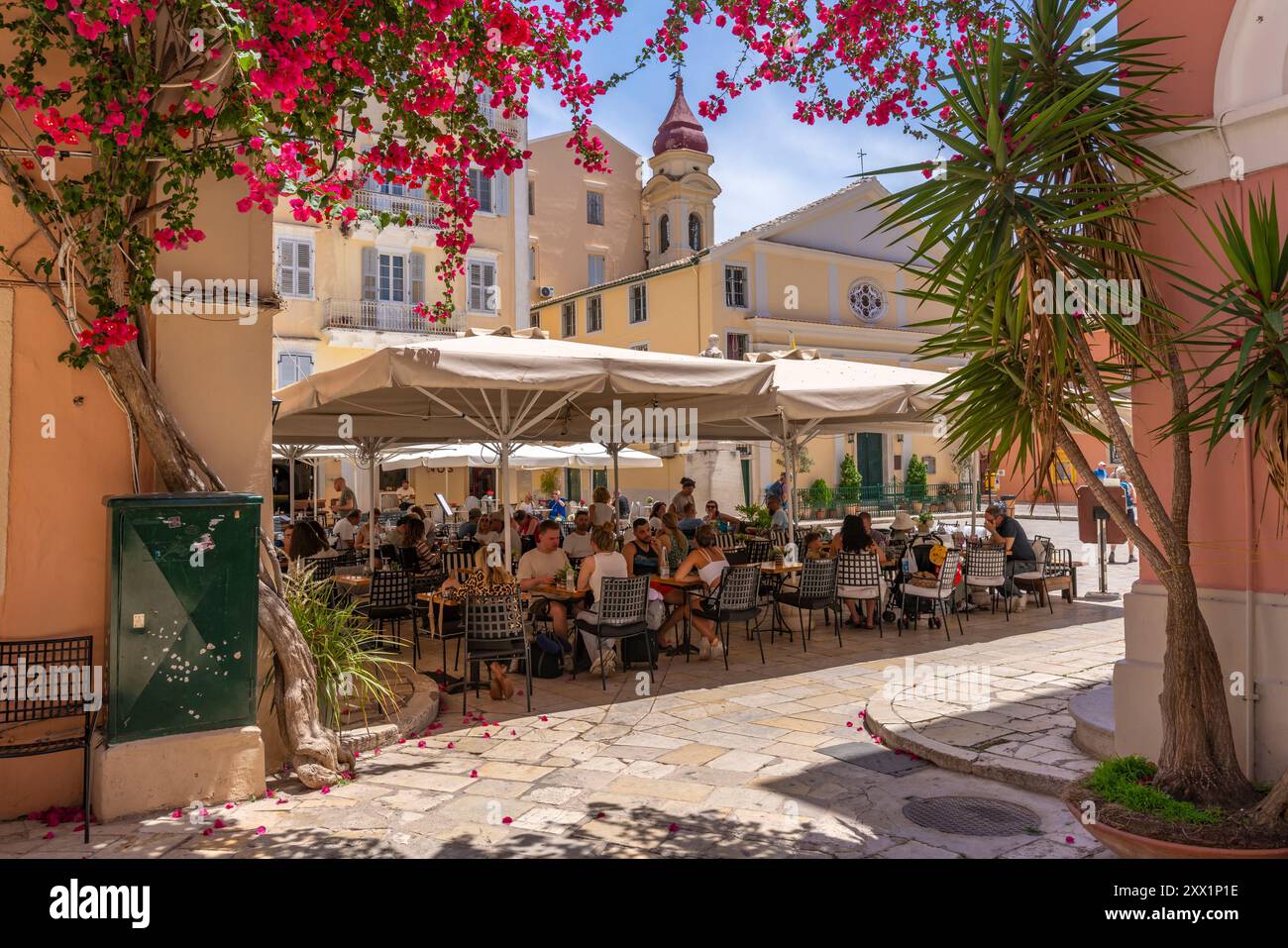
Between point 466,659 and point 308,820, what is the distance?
2.32m

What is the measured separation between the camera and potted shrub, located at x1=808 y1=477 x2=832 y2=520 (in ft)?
98.2

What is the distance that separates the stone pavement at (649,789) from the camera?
168 inches

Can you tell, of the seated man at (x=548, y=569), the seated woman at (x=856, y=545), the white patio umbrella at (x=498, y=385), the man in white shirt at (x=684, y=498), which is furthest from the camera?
the man in white shirt at (x=684, y=498)

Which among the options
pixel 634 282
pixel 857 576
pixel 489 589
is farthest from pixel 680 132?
pixel 489 589

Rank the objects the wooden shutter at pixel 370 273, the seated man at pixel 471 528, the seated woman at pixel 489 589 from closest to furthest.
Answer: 1. the seated woman at pixel 489 589
2. the seated man at pixel 471 528
3. the wooden shutter at pixel 370 273

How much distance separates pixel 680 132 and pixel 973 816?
113ft

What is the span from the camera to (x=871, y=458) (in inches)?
1323

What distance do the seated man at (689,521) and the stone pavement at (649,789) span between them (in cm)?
516

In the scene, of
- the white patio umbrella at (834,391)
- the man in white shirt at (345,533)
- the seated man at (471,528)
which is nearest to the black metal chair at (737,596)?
the white patio umbrella at (834,391)

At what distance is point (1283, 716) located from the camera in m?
4.32

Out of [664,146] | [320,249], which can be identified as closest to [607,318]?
[664,146]

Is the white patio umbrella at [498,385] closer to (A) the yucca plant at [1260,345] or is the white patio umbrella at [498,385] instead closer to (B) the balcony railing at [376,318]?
(A) the yucca plant at [1260,345]

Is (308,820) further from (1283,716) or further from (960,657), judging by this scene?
(960,657)

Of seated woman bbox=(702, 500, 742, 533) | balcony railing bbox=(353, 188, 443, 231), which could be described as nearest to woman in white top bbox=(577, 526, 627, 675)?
seated woman bbox=(702, 500, 742, 533)
